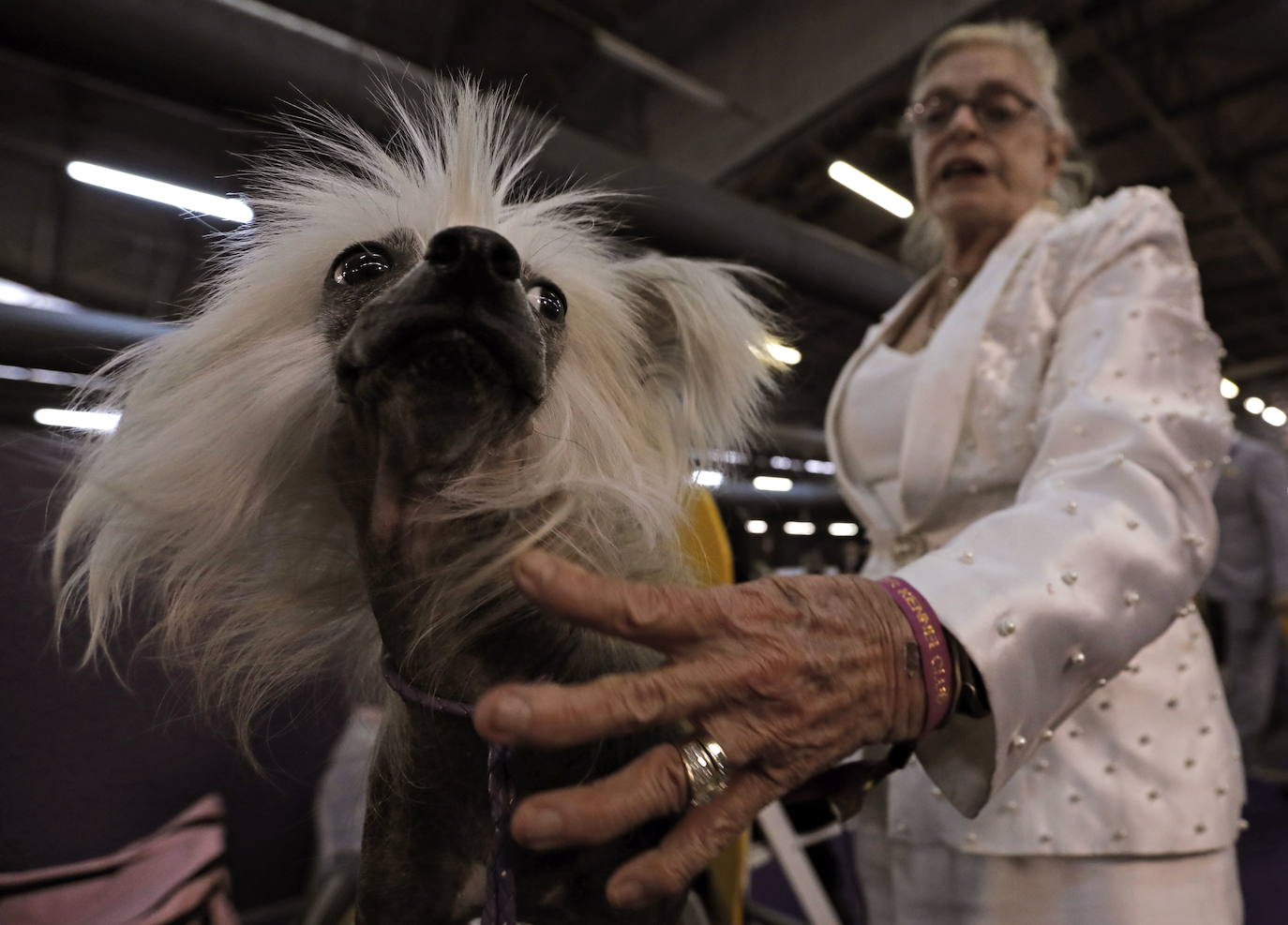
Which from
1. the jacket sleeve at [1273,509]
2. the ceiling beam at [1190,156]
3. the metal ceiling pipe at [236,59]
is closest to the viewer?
the metal ceiling pipe at [236,59]

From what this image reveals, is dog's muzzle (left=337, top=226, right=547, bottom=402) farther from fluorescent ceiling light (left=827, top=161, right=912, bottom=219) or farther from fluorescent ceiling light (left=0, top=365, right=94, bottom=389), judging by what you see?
fluorescent ceiling light (left=827, top=161, right=912, bottom=219)

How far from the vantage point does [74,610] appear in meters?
0.55

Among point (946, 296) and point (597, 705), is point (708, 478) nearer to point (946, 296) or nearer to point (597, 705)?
point (597, 705)

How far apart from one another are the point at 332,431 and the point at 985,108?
36.1 inches

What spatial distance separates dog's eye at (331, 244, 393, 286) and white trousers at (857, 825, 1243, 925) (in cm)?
74

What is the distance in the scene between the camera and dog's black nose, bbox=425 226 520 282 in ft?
1.25

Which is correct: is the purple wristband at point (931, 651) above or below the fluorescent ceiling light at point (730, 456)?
below

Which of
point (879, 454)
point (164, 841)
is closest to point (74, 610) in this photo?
point (164, 841)

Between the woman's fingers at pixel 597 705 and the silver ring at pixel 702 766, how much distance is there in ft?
0.06

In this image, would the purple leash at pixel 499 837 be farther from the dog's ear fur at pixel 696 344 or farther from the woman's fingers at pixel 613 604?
the dog's ear fur at pixel 696 344

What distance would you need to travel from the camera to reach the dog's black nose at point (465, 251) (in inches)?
15.0

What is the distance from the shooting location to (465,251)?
0.38 metres

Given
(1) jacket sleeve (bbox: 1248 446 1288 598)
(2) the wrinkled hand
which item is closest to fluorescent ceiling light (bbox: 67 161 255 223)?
(2) the wrinkled hand

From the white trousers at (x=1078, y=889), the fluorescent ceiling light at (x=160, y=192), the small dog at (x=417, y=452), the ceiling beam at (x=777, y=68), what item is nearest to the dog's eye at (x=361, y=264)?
the small dog at (x=417, y=452)
